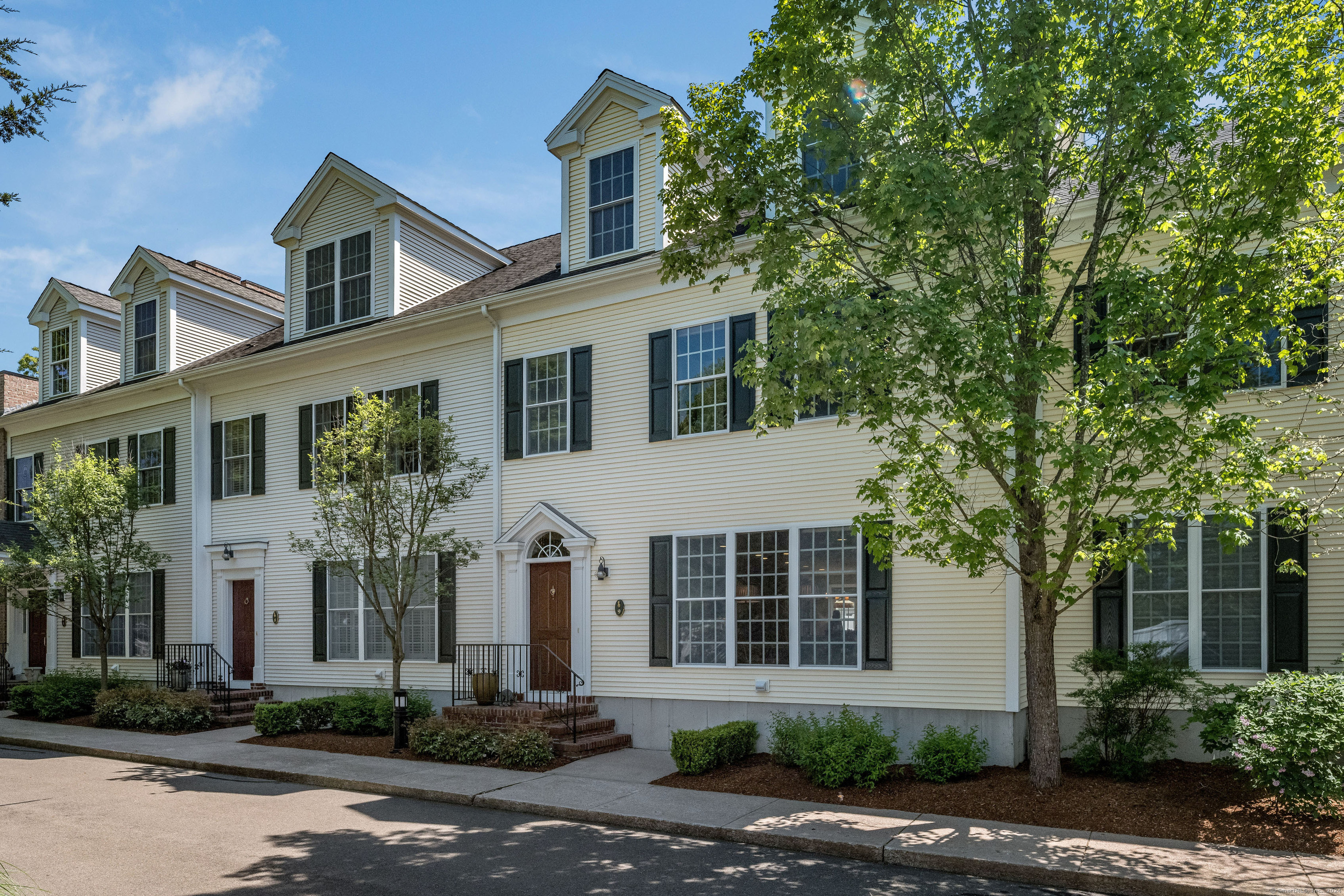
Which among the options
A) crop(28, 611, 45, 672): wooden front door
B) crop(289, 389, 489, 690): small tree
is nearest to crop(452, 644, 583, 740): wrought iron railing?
crop(289, 389, 489, 690): small tree

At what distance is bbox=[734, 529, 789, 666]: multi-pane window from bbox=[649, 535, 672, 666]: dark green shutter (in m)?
1.07

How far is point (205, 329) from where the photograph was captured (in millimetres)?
22438

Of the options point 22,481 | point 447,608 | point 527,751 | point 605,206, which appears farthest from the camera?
point 22,481

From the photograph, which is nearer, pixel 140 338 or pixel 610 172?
pixel 610 172

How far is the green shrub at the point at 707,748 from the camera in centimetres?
1145

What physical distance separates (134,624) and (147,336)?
256 inches

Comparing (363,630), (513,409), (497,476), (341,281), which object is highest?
(341,281)

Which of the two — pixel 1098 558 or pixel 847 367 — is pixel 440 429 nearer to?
pixel 847 367

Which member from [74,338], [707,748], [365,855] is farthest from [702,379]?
[74,338]

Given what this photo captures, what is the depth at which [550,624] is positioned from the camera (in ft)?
49.8

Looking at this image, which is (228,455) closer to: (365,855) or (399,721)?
(399,721)

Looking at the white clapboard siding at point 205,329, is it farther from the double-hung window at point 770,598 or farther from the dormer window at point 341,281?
the double-hung window at point 770,598

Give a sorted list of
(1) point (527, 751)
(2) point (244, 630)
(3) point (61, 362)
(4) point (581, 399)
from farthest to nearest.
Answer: (3) point (61, 362)
(2) point (244, 630)
(4) point (581, 399)
(1) point (527, 751)

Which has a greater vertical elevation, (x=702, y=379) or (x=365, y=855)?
(x=702, y=379)
